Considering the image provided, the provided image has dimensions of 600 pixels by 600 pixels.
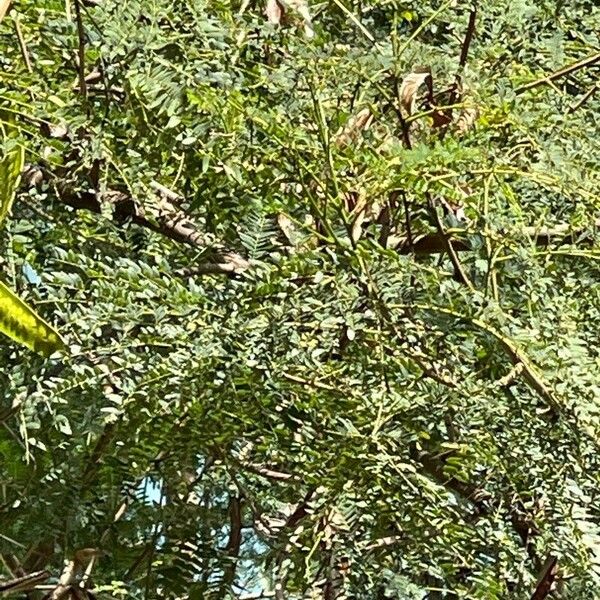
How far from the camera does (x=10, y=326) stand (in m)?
0.40

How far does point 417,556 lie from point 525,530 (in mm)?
108

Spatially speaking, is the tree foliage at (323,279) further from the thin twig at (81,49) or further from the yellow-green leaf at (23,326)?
the yellow-green leaf at (23,326)

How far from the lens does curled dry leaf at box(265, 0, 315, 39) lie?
835 millimetres

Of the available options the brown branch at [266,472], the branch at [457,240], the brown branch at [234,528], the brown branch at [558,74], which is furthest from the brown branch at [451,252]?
the brown branch at [234,528]

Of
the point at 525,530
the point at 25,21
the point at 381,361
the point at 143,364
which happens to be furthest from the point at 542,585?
the point at 25,21

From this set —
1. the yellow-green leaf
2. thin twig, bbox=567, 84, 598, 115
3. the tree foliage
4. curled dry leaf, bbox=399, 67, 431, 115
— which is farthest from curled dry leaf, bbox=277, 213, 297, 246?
the yellow-green leaf

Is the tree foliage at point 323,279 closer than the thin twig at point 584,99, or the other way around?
the tree foliage at point 323,279

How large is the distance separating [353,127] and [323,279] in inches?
5.1

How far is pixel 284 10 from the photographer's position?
2.81ft

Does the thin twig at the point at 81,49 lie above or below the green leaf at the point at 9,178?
below

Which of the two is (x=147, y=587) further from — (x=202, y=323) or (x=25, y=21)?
(x=25, y=21)

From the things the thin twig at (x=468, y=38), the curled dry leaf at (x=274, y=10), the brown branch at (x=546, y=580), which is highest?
the curled dry leaf at (x=274, y=10)

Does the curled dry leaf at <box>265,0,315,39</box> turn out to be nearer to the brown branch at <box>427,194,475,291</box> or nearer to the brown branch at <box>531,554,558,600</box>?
the brown branch at <box>427,194,475,291</box>

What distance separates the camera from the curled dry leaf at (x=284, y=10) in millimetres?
835
